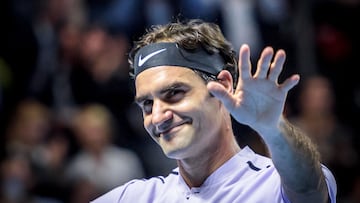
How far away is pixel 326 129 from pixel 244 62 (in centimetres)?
499

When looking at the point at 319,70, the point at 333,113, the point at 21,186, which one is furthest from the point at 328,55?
the point at 21,186

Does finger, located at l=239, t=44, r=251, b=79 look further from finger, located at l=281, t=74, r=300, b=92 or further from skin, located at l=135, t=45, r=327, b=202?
finger, located at l=281, t=74, r=300, b=92

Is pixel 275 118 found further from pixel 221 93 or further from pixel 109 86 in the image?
pixel 109 86

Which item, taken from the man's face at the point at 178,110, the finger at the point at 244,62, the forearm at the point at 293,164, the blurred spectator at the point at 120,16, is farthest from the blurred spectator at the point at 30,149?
the finger at the point at 244,62

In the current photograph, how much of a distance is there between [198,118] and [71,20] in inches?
210

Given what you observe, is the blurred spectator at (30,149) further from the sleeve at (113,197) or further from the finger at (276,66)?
the finger at (276,66)

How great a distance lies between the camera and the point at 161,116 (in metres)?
3.75

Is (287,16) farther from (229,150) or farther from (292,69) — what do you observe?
(229,150)

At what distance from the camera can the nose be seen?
12.3 ft

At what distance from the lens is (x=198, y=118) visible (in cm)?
379

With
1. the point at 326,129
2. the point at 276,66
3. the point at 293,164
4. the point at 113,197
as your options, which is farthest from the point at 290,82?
the point at 326,129

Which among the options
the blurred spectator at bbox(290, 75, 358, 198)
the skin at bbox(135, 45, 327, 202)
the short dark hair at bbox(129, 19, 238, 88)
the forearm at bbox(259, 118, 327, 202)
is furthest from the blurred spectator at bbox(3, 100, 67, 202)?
the forearm at bbox(259, 118, 327, 202)

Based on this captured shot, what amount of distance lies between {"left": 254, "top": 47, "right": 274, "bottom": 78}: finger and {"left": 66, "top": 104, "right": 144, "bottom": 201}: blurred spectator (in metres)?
4.43

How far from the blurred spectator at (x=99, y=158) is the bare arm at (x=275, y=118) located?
429 cm
